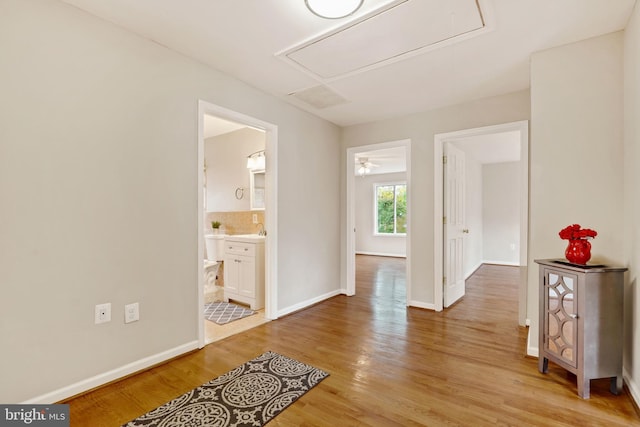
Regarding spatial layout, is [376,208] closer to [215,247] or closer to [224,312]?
[215,247]

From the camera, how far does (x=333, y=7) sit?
5.98ft

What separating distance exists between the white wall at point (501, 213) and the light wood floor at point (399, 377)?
4118 millimetres

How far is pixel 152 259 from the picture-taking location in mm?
2312

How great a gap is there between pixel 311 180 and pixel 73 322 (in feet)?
8.93

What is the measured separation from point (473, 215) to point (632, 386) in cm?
477

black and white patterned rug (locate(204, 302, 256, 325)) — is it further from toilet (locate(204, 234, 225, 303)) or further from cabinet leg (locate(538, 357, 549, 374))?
cabinet leg (locate(538, 357, 549, 374))

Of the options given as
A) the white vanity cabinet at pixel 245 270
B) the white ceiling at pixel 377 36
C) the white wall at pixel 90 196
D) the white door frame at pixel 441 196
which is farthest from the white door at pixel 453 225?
the white wall at pixel 90 196

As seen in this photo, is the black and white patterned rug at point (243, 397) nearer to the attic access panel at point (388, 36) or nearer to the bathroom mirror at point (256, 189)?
the attic access panel at point (388, 36)

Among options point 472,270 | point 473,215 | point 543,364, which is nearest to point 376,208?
point 473,215

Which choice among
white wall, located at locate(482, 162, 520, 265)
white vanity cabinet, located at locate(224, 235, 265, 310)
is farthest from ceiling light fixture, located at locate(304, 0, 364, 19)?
white wall, located at locate(482, 162, 520, 265)

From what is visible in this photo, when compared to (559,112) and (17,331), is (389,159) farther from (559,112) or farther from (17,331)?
(17,331)

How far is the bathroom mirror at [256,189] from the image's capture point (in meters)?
4.69

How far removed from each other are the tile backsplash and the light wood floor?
5.60 feet

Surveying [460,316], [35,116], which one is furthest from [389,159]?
[35,116]
